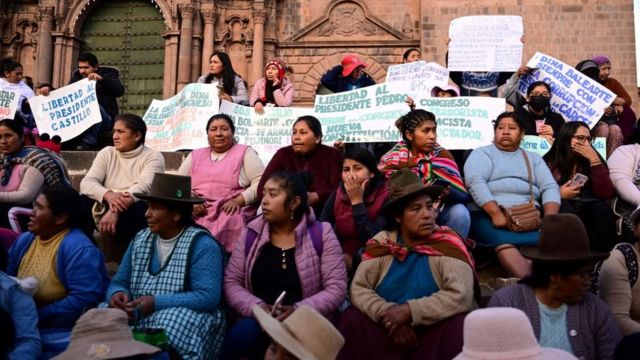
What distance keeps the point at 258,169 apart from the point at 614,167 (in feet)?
10.5

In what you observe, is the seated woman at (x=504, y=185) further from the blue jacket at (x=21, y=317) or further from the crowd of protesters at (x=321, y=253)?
the blue jacket at (x=21, y=317)

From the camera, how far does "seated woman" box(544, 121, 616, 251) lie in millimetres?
5660

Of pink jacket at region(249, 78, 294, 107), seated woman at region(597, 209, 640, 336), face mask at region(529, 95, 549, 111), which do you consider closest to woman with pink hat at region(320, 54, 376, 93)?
pink jacket at region(249, 78, 294, 107)

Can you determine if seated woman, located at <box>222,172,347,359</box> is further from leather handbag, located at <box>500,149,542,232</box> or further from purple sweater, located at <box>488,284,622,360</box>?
leather handbag, located at <box>500,149,542,232</box>

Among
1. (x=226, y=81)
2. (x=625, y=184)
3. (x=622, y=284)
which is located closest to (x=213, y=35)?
(x=226, y=81)

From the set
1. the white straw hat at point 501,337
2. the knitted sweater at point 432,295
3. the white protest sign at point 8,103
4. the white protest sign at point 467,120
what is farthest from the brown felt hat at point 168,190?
the white protest sign at point 8,103

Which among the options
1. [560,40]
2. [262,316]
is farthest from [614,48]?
[262,316]

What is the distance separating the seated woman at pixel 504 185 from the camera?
17.6 feet

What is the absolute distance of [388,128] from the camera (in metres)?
8.00

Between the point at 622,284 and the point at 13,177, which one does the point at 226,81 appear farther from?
the point at 622,284

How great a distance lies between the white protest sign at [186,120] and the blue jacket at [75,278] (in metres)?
4.52

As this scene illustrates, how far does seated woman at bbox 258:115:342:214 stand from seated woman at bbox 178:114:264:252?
0.75ft

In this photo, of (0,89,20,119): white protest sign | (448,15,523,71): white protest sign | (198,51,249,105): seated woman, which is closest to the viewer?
(448,15,523,71): white protest sign

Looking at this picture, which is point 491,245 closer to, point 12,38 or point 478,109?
point 478,109
